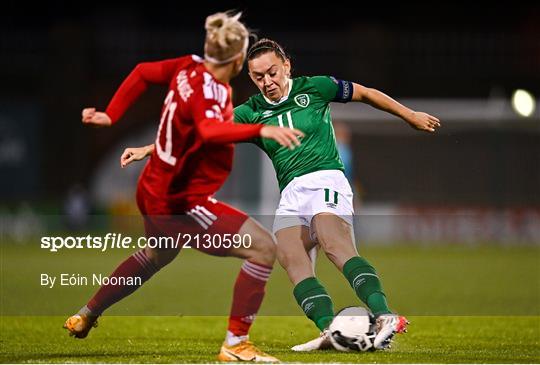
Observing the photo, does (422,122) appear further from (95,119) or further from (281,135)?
(95,119)

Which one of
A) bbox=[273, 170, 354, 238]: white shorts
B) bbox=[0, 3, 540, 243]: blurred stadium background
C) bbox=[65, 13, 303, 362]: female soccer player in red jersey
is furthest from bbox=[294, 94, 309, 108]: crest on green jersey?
bbox=[0, 3, 540, 243]: blurred stadium background

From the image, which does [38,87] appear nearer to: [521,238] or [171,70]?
[521,238]

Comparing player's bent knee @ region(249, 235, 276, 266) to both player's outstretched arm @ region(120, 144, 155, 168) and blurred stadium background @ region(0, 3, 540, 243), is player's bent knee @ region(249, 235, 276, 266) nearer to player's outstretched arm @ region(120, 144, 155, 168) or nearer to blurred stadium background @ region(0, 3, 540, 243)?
player's outstretched arm @ region(120, 144, 155, 168)

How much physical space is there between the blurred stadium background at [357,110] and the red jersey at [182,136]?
51.2 feet

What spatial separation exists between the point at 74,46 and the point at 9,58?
214 cm

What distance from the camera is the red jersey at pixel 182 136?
18.8 feet

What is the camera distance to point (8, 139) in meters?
26.9

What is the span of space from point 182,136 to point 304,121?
1.43m

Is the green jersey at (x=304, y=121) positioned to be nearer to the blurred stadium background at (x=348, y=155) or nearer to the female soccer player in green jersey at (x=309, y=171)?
the female soccer player in green jersey at (x=309, y=171)

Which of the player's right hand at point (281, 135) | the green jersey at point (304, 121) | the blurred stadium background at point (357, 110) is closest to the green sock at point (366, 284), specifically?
the green jersey at point (304, 121)

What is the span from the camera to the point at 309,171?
7.09 m

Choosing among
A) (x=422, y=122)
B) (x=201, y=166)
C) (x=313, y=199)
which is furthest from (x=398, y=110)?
(x=201, y=166)

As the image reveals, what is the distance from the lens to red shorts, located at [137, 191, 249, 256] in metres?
5.90

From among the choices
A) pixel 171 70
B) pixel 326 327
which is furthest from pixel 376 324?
pixel 171 70
